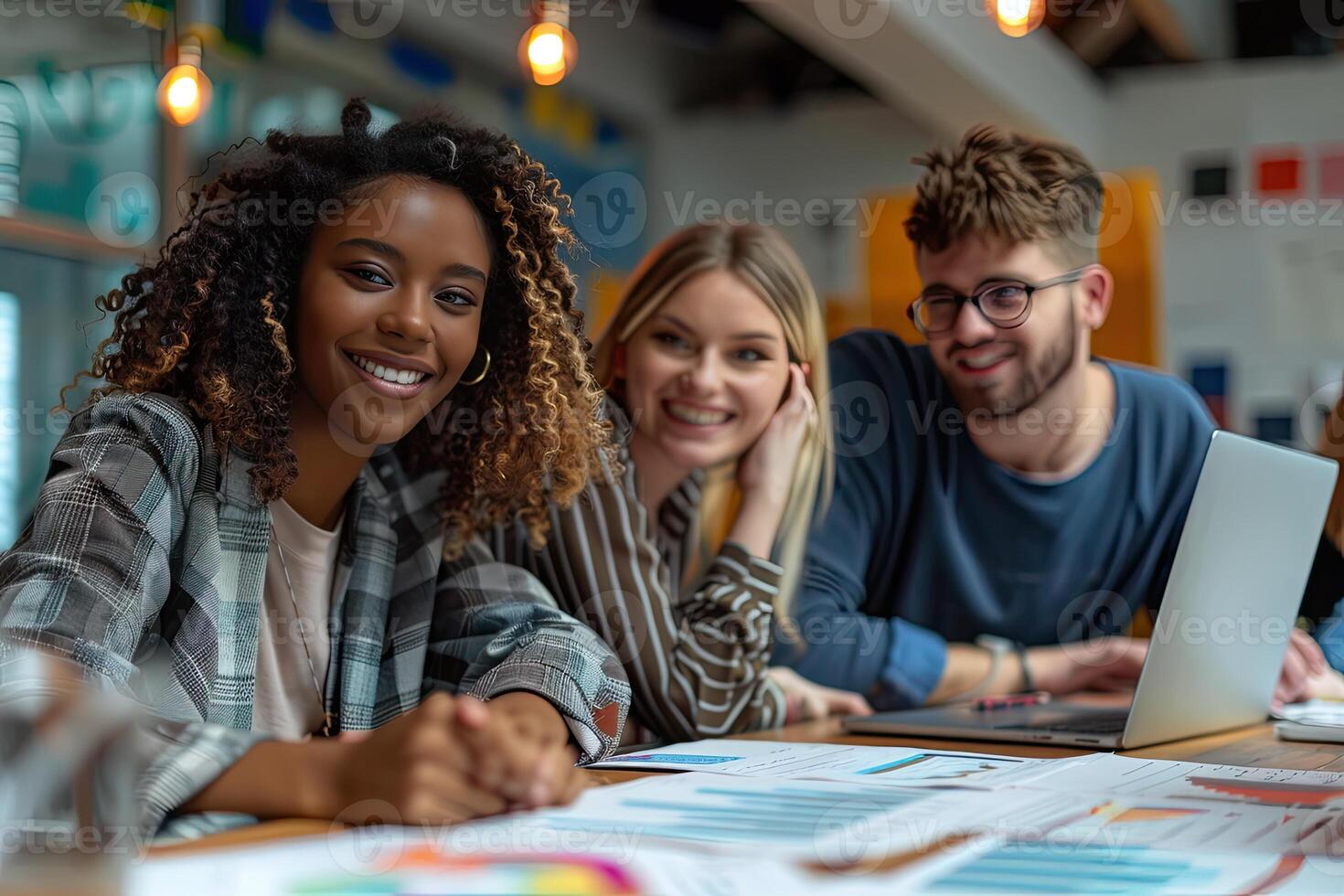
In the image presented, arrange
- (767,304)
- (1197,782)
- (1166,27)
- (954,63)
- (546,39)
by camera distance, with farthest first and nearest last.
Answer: (1166,27) → (954,63) → (546,39) → (767,304) → (1197,782)

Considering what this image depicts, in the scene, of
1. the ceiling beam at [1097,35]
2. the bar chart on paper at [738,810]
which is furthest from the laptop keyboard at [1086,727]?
the ceiling beam at [1097,35]

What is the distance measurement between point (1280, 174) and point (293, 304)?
4.72m

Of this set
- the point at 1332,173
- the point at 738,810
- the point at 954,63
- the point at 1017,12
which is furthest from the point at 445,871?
the point at 1332,173

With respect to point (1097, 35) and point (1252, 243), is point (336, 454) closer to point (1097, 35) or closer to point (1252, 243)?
point (1252, 243)

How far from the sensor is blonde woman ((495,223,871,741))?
1.35 metres

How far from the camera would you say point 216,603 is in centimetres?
105

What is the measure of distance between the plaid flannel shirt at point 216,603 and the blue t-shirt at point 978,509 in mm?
543

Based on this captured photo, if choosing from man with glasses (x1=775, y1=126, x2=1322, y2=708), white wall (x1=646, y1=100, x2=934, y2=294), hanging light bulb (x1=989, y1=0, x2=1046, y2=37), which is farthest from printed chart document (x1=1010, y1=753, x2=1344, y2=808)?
white wall (x1=646, y1=100, x2=934, y2=294)

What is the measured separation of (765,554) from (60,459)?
0.73 m

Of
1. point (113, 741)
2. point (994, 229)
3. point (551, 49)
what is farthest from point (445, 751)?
point (551, 49)

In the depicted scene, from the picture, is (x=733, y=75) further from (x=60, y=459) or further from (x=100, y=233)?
(x=60, y=459)

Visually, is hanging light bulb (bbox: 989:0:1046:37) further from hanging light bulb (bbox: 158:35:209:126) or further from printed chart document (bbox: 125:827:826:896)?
printed chart document (bbox: 125:827:826:896)

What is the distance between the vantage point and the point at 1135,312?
9.69ft

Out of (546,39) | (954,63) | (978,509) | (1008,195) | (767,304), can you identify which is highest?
(954,63)
